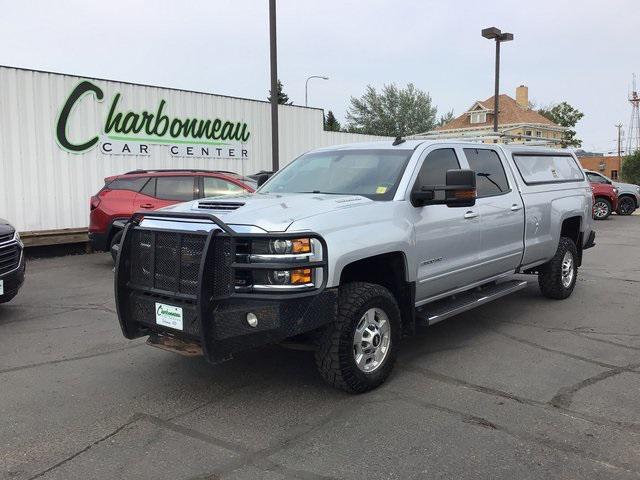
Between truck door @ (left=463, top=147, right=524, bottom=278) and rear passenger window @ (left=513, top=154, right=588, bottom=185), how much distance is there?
17.4 inches

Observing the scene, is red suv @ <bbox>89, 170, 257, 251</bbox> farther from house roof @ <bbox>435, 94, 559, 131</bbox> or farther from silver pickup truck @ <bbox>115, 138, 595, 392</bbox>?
house roof @ <bbox>435, 94, 559, 131</bbox>

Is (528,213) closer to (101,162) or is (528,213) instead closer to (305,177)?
(305,177)

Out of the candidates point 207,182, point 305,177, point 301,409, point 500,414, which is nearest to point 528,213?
point 305,177

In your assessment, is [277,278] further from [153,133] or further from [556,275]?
[153,133]

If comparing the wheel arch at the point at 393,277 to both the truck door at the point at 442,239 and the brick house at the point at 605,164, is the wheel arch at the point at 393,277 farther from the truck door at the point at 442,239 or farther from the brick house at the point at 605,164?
the brick house at the point at 605,164

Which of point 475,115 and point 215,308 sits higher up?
point 475,115

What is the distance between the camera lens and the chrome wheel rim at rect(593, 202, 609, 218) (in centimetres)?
2103

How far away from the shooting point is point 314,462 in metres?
3.35

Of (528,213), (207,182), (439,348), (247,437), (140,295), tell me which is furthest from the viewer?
(207,182)

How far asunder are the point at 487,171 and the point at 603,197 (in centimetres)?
1719

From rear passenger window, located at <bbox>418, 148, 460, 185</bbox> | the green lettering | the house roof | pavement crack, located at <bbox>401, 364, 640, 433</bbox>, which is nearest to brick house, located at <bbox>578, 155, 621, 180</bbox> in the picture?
the house roof

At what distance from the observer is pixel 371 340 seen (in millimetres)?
4328

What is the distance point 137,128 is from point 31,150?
2544 millimetres

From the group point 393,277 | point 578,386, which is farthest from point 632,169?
point 393,277
